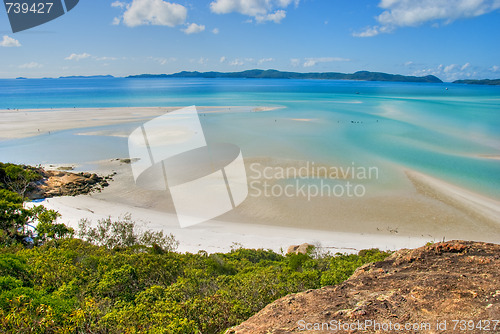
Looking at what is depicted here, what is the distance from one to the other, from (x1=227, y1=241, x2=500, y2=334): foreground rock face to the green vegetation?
1984 millimetres

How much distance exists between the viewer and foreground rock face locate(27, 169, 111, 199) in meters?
26.1

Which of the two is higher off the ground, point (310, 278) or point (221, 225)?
point (310, 278)

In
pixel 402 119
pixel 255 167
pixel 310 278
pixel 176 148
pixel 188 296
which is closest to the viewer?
pixel 188 296

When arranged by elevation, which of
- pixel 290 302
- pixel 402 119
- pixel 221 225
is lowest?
pixel 221 225

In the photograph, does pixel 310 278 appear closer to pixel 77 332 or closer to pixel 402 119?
pixel 77 332

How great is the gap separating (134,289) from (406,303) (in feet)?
26.5

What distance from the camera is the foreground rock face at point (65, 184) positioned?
26.1 metres

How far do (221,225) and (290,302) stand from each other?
607 inches

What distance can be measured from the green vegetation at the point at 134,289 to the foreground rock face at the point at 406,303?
198cm

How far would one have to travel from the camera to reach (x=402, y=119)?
212 feet

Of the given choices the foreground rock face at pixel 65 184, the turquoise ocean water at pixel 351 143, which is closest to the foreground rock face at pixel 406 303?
the turquoise ocean water at pixel 351 143

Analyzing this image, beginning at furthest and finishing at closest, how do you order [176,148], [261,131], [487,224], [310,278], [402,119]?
[402,119]
[261,131]
[176,148]
[487,224]
[310,278]

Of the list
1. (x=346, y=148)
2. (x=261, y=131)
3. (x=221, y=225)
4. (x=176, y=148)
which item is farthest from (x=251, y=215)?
(x=261, y=131)

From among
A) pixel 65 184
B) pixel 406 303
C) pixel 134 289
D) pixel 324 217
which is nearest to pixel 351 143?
pixel 324 217
